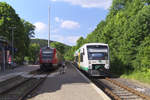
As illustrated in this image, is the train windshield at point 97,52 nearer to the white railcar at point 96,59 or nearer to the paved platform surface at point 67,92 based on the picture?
the white railcar at point 96,59

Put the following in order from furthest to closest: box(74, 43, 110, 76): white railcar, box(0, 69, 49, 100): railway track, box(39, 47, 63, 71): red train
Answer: box(39, 47, 63, 71): red train < box(74, 43, 110, 76): white railcar < box(0, 69, 49, 100): railway track

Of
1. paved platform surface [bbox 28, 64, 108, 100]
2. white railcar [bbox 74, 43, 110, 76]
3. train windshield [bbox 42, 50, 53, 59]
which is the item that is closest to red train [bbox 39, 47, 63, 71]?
train windshield [bbox 42, 50, 53, 59]

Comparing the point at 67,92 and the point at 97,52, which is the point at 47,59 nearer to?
the point at 97,52

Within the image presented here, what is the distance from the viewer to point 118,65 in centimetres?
2081

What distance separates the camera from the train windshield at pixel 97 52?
17.3 metres

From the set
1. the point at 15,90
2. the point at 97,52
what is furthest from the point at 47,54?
the point at 15,90

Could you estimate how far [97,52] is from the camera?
Answer: 17.5 meters

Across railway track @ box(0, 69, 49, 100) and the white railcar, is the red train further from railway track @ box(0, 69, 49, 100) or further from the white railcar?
railway track @ box(0, 69, 49, 100)

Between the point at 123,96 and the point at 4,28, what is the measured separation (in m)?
29.5

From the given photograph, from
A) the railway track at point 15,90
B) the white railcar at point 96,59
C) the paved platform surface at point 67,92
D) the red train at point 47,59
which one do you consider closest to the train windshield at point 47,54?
the red train at point 47,59

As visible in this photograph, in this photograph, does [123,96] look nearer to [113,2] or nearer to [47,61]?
[47,61]

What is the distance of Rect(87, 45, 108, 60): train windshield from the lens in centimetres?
1731

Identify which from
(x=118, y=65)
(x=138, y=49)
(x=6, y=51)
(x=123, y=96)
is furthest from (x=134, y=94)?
(x=6, y=51)

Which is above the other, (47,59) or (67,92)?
(47,59)
